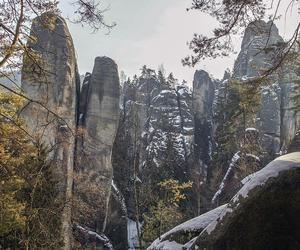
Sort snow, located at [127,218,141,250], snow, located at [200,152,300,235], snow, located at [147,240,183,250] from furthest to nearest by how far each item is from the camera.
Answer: snow, located at [127,218,141,250] < snow, located at [147,240,183,250] < snow, located at [200,152,300,235]

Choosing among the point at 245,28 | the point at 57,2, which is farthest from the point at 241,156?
the point at 57,2

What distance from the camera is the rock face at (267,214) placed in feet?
22.7

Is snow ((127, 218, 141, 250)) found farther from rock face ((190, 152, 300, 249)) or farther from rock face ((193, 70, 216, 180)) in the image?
rock face ((190, 152, 300, 249))

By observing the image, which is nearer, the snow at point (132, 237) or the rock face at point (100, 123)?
the rock face at point (100, 123)

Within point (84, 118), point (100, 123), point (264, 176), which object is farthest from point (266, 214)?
point (84, 118)

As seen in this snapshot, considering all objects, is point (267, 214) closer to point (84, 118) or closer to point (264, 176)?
point (264, 176)

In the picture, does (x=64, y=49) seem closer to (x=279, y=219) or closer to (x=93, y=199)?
(x=93, y=199)

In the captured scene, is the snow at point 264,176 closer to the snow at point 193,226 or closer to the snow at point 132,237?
the snow at point 193,226

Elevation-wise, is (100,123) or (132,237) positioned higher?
(100,123)

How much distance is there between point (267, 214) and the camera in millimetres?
7008

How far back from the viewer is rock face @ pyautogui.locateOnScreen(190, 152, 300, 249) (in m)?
6.93

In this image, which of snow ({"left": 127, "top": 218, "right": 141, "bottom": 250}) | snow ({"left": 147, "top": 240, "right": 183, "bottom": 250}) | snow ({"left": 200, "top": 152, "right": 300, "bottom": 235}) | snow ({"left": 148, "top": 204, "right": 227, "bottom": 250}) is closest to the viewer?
snow ({"left": 200, "top": 152, "right": 300, "bottom": 235})

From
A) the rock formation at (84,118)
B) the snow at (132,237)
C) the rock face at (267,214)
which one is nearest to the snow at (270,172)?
the rock face at (267,214)

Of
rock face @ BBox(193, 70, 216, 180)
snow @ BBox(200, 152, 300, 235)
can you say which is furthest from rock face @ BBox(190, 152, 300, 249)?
rock face @ BBox(193, 70, 216, 180)
